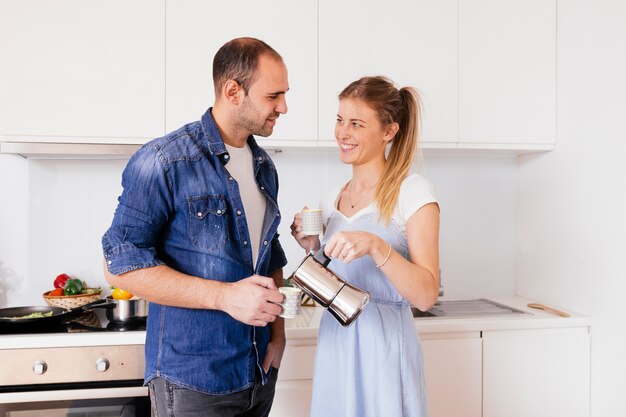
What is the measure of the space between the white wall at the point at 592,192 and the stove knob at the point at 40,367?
1.97 meters

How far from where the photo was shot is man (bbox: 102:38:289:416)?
118 centimetres

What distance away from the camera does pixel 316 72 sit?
2.15m

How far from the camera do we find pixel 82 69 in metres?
2.01

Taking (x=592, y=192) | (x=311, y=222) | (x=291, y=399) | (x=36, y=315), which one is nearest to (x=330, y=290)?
(x=311, y=222)

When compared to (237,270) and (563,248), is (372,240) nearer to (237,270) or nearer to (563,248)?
(237,270)

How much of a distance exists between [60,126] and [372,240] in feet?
4.47

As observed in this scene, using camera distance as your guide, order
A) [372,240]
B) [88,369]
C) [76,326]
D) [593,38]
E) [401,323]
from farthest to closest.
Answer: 1. [593,38]
2. [76,326]
3. [88,369]
4. [401,323]
5. [372,240]

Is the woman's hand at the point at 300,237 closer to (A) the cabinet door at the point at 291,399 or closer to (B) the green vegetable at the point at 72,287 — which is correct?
(A) the cabinet door at the point at 291,399

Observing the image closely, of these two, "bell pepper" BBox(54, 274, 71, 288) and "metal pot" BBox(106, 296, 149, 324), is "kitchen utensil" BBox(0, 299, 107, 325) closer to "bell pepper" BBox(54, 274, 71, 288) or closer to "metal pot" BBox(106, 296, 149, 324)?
"metal pot" BBox(106, 296, 149, 324)

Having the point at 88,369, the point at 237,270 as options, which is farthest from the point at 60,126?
the point at 237,270

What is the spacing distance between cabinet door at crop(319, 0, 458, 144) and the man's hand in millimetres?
1084

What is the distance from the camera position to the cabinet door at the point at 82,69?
1.98m

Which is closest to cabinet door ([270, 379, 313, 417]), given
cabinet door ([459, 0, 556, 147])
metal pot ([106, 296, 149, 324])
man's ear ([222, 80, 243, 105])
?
metal pot ([106, 296, 149, 324])

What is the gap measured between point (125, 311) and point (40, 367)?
31 centimetres
